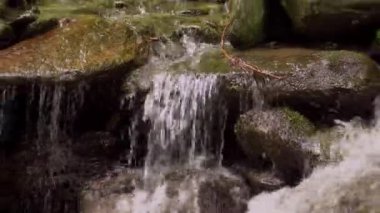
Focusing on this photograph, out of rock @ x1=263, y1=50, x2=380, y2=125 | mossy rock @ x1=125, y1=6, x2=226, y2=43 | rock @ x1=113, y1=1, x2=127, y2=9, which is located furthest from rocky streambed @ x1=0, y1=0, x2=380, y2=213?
rock @ x1=113, y1=1, x2=127, y2=9

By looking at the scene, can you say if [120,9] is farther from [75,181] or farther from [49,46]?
[75,181]

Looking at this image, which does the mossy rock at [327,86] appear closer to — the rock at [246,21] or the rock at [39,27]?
the rock at [246,21]

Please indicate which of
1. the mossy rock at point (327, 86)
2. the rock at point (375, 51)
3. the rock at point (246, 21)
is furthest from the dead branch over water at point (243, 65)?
the rock at point (375, 51)

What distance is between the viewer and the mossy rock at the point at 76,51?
22.8 feet

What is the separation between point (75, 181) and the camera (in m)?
7.09

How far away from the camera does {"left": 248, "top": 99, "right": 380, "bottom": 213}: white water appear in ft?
17.6

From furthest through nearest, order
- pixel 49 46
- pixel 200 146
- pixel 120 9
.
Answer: pixel 120 9
pixel 49 46
pixel 200 146

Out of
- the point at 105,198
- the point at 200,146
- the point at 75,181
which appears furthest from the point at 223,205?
the point at 75,181

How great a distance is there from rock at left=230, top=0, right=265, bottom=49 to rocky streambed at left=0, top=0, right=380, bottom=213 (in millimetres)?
17

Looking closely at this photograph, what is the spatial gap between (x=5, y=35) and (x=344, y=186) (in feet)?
14.5

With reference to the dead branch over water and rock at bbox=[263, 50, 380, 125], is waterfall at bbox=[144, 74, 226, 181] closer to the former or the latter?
the dead branch over water

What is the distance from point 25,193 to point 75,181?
23.8 inches

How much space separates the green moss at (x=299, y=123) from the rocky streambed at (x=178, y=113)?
1cm

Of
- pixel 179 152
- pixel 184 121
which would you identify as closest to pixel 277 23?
pixel 184 121
